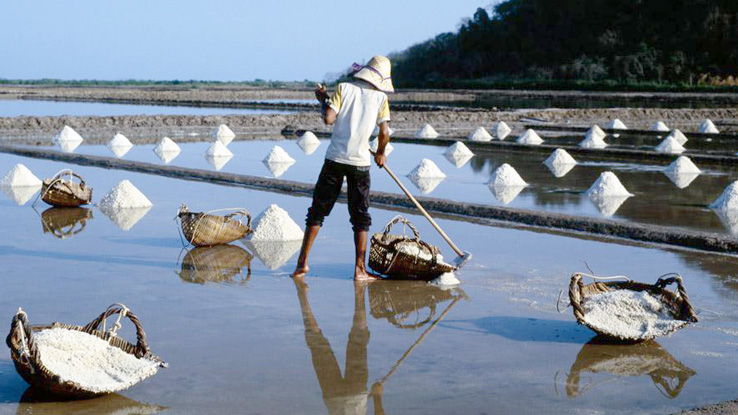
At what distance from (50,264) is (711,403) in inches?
143

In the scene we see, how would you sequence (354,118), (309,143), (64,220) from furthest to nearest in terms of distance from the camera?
(309,143), (64,220), (354,118)

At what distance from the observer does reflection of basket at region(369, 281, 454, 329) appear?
165 inches

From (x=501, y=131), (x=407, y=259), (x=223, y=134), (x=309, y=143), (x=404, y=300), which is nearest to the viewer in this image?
(x=404, y=300)

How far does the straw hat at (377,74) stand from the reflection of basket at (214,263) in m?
1.20

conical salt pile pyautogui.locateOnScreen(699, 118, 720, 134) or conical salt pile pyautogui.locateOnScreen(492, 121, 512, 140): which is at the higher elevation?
conical salt pile pyautogui.locateOnScreen(492, 121, 512, 140)

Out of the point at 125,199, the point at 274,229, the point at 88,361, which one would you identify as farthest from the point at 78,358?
the point at 125,199

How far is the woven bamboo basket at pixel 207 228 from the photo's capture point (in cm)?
575

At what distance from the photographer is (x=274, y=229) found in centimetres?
609

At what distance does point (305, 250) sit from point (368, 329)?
102 cm

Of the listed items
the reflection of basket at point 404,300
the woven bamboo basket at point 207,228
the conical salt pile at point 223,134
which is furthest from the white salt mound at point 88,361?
the conical salt pile at point 223,134

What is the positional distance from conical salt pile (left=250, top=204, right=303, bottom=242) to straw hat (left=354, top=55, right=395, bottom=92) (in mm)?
1583

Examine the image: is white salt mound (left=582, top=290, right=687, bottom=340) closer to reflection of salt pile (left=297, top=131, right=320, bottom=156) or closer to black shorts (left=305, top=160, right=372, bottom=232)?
black shorts (left=305, top=160, right=372, bottom=232)

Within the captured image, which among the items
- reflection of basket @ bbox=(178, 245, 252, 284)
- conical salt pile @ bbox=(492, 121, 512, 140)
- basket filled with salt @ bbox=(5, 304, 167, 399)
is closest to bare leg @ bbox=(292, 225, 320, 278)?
reflection of basket @ bbox=(178, 245, 252, 284)

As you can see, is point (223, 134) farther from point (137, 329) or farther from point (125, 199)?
point (137, 329)
